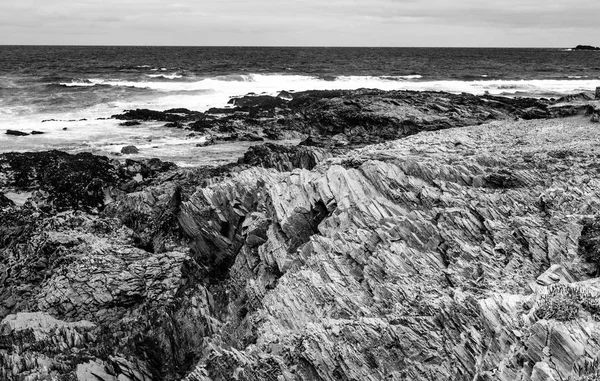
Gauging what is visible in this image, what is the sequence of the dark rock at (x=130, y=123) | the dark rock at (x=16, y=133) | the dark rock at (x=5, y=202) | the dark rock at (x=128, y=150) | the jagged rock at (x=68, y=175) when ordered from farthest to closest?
the dark rock at (x=130, y=123) → the dark rock at (x=16, y=133) → the dark rock at (x=128, y=150) → the jagged rock at (x=68, y=175) → the dark rock at (x=5, y=202)

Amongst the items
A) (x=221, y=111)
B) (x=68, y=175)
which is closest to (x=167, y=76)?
(x=221, y=111)

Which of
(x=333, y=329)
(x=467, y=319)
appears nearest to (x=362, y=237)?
(x=333, y=329)

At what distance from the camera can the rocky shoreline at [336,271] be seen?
28.8 feet

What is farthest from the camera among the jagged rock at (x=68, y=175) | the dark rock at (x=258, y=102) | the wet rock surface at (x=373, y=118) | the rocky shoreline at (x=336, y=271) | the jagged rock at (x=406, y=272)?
the dark rock at (x=258, y=102)

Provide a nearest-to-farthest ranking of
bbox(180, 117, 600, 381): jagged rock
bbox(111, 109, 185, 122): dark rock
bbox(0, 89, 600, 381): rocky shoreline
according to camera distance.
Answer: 1. bbox(180, 117, 600, 381): jagged rock
2. bbox(0, 89, 600, 381): rocky shoreline
3. bbox(111, 109, 185, 122): dark rock

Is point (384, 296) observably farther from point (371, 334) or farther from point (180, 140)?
point (180, 140)

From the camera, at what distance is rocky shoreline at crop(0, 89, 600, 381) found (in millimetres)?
8789

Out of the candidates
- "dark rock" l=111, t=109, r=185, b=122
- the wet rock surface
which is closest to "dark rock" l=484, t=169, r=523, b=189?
the wet rock surface

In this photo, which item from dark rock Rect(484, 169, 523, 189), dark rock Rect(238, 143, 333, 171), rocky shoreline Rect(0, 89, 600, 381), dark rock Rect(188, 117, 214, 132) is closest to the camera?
rocky shoreline Rect(0, 89, 600, 381)

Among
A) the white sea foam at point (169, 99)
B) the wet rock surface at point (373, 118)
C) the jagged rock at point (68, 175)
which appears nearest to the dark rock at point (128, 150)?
the white sea foam at point (169, 99)

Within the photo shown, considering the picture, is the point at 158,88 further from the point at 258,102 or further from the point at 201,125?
the point at 201,125

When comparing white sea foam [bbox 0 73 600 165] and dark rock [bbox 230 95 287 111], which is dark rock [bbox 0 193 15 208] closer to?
white sea foam [bbox 0 73 600 165]

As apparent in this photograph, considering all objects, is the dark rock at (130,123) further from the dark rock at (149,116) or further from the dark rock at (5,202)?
the dark rock at (5,202)

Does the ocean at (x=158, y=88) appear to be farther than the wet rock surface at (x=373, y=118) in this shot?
Yes
